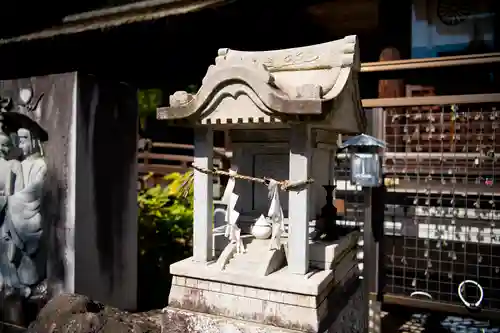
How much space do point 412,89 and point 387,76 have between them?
1961mm

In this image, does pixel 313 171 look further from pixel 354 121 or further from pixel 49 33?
pixel 49 33

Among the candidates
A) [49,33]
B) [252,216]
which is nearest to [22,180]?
[49,33]

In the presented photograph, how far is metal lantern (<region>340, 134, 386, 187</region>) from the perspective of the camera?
610 centimetres

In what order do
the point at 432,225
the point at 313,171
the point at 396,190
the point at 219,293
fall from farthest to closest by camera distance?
1. the point at 396,190
2. the point at 432,225
3. the point at 313,171
4. the point at 219,293

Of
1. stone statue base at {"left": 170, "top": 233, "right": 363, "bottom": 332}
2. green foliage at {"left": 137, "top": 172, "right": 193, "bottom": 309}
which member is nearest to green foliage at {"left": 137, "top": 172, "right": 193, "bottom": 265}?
green foliage at {"left": 137, "top": 172, "right": 193, "bottom": 309}

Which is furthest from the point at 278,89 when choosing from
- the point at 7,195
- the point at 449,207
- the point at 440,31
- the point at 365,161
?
the point at 440,31

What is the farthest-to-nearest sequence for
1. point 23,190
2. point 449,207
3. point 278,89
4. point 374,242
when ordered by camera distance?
point 449,207
point 374,242
point 23,190
point 278,89

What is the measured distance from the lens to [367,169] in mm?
6160

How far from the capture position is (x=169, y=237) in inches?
335

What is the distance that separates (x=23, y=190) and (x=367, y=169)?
4.90 metres

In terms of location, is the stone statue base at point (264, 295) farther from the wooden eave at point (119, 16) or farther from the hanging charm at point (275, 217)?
the wooden eave at point (119, 16)

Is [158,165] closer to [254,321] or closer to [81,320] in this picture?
[81,320]

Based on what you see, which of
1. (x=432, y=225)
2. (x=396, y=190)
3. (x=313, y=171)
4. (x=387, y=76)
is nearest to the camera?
(x=313, y=171)

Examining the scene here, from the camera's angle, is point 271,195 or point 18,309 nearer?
point 271,195
